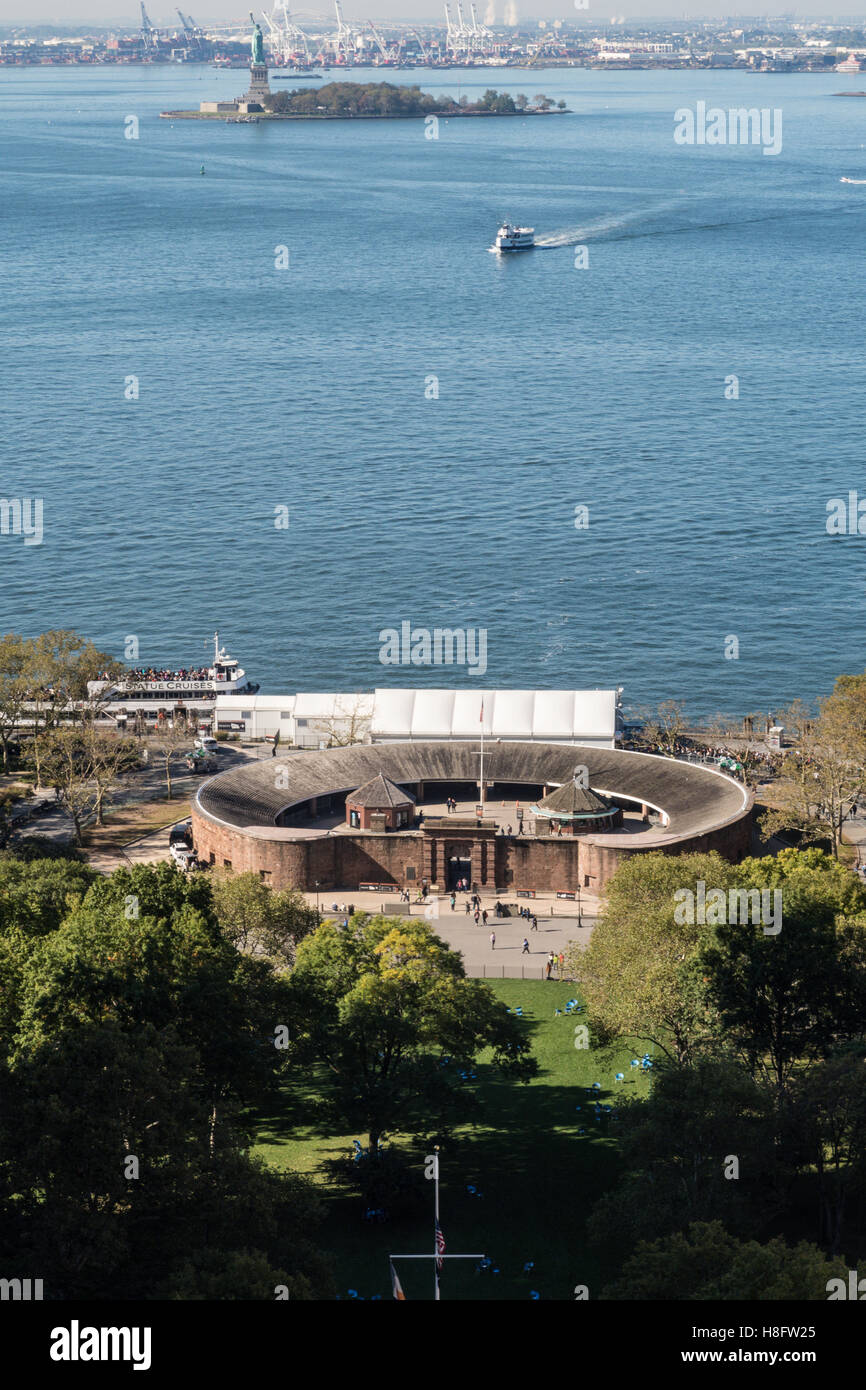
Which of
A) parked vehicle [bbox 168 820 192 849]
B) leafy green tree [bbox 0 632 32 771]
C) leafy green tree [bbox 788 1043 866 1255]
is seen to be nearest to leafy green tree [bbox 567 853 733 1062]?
leafy green tree [bbox 788 1043 866 1255]

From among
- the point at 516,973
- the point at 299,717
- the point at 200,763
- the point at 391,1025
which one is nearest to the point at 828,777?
the point at 516,973

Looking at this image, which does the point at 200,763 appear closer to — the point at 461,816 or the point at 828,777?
the point at 461,816

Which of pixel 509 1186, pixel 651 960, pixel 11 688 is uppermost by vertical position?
pixel 651 960

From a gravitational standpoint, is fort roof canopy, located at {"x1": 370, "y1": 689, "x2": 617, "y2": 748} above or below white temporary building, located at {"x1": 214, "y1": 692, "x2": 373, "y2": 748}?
above

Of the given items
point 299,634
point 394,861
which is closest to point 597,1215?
point 394,861

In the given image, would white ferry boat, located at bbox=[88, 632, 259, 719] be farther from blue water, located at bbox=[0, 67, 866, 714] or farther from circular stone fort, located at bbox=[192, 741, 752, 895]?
circular stone fort, located at bbox=[192, 741, 752, 895]

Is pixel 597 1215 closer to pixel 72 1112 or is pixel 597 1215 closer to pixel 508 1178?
pixel 508 1178
